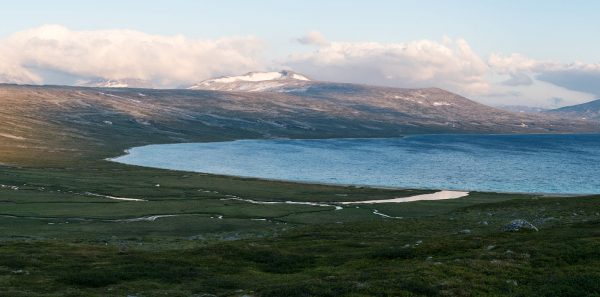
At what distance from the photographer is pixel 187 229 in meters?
89.2

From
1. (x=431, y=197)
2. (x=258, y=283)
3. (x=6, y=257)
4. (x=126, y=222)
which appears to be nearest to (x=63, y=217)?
(x=126, y=222)

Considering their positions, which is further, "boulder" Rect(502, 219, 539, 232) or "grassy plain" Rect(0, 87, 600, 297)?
"boulder" Rect(502, 219, 539, 232)

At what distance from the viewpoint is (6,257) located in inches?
1956

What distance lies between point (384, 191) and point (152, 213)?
71.2m

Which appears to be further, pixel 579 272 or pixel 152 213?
pixel 152 213

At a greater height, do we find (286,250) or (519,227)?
(519,227)

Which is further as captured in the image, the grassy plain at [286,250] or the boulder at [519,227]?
the boulder at [519,227]

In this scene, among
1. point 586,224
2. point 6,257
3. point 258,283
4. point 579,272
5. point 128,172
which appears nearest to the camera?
point 579,272

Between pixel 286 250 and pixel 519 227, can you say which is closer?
pixel 286 250

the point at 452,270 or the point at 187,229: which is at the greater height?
the point at 452,270

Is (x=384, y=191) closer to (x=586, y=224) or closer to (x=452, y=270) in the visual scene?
(x=586, y=224)

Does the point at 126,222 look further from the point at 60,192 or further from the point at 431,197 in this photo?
the point at 431,197

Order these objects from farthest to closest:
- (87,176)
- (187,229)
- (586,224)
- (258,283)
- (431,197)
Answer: (87,176), (431,197), (187,229), (586,224), (258,283)

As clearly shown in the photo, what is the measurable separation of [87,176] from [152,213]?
74.7 m
